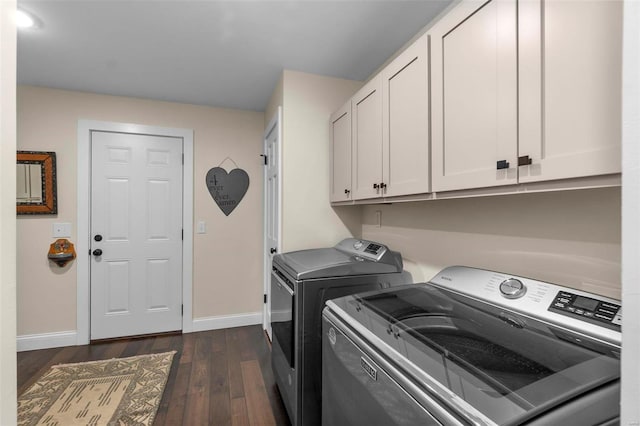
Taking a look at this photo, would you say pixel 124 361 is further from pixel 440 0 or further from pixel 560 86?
pixel 440 0

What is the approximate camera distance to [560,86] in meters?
0.78

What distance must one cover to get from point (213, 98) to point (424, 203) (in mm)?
2349

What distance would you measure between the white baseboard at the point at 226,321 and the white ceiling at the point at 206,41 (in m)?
2.36

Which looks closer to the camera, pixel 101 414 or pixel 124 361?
pixel 101 414

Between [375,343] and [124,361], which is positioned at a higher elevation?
[375,343]

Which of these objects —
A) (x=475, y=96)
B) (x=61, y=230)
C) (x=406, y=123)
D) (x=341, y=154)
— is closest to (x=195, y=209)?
(x=61, y=230)

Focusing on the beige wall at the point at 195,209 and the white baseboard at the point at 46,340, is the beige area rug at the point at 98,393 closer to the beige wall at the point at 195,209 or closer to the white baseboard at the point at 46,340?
the white baseboard at the point at 46,340

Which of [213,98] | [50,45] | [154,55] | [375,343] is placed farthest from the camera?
[213,98]

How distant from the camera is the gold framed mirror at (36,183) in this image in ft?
8.60

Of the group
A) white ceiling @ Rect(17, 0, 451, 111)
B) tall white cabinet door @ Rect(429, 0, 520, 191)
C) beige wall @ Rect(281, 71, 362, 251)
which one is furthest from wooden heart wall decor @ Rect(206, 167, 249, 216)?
tall white cabinet door @ Rect(429, 0, 520, 191)

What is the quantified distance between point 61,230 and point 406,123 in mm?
3199

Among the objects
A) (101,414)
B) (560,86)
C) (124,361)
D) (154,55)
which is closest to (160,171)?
(154,55)

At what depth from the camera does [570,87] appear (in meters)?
0.76

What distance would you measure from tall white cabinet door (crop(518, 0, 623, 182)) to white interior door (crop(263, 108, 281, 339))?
179 centimetres
